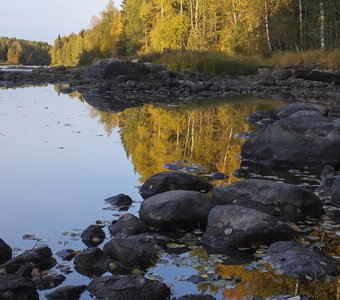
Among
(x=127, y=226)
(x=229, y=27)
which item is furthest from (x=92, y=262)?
(x=229, y=27)

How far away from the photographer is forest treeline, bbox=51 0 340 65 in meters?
34.8

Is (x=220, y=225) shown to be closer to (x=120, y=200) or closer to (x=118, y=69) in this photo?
(x=120, y=200)

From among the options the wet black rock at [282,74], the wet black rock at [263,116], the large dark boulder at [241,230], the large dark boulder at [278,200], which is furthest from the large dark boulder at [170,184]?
the wet black rock at [282,74]

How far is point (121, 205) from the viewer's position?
5.96 meters

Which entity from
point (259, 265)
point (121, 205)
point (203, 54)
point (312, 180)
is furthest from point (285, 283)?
point (203, 54)

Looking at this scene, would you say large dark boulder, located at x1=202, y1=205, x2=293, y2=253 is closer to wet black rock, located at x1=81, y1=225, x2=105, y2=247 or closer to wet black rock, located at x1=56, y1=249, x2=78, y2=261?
wet black rock, located at x1=81, y1=225, x2=105, y2=247

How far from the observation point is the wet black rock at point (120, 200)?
5992mm

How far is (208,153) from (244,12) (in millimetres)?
31949

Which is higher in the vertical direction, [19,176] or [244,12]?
[244,12]

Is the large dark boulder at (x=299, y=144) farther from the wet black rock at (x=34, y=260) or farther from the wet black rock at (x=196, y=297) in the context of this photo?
the wet black rock at (x=34, y=260)

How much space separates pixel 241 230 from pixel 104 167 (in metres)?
3.82

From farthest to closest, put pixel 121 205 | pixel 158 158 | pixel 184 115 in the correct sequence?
pixel 184 115 → pixel 158 158 → pixel 121 205

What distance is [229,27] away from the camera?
43.2m

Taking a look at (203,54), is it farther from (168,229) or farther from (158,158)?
(168,229)
